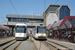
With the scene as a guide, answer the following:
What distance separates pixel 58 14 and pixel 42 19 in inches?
344

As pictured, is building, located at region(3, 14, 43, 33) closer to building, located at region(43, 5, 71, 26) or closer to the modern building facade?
the modern building facade

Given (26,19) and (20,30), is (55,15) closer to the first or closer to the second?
(26,19)

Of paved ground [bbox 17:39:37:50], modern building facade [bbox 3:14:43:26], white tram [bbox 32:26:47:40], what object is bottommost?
paved ground [bbox 17:39:37:50]

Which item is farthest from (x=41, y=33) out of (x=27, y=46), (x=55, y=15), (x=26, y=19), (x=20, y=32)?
(x=26, y=19)

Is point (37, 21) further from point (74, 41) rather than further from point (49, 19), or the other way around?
point (74, 41)

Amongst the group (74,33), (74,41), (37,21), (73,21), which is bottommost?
(74,41)

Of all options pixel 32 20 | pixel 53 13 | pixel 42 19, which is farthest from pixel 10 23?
pixel 53 13

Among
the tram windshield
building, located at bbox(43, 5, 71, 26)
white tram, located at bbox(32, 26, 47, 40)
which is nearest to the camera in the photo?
the tram windshield

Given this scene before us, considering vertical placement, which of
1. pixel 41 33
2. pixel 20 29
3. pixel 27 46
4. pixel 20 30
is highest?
pixel 20 29

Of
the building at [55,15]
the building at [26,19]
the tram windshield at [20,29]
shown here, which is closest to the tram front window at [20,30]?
the tram windshield at [20,29]

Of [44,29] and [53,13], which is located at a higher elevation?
[53,13]

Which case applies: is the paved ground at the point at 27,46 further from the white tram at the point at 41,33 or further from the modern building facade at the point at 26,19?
the modern building facade at the point at 26,19

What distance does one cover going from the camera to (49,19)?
5144 cm

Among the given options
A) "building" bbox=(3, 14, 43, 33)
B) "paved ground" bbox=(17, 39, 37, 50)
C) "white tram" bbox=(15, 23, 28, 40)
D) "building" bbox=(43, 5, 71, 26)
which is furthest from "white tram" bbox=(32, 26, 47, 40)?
"building" bbox=(3, 14, 43, 33)
